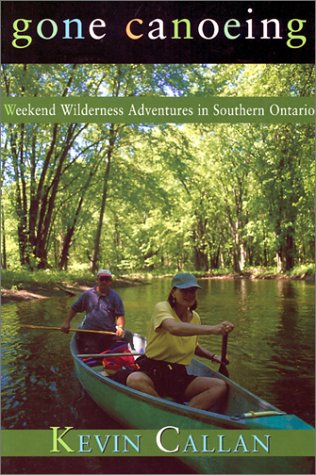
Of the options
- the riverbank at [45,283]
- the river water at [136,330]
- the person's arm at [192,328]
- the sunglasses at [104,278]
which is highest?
the sunglasses at [104,278]

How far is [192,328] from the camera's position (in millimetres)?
3541

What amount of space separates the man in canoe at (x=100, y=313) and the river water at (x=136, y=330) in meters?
0.62

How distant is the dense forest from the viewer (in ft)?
20.8

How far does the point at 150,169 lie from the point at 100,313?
774cm

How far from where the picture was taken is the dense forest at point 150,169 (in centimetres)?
633

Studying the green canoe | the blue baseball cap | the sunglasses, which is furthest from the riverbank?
the blue baseball cap

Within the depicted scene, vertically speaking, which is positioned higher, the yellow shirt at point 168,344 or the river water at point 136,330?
the yellow shirt at point 168,344

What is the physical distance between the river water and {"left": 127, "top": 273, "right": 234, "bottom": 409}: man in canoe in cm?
60

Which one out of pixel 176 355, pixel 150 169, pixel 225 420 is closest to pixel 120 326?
pixel 176 355

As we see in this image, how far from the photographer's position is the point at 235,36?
4031mm

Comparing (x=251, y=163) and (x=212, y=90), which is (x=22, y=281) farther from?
(x=212, y=90)

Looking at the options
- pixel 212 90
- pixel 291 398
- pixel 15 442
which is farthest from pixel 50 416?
pixel 212 90

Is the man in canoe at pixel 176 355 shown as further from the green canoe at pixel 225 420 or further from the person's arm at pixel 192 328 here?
the green canoe at pixel 225 420

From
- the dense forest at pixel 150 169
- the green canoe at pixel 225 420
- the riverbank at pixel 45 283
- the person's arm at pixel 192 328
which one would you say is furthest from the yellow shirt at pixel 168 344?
the riverbank at pixel 45 283
